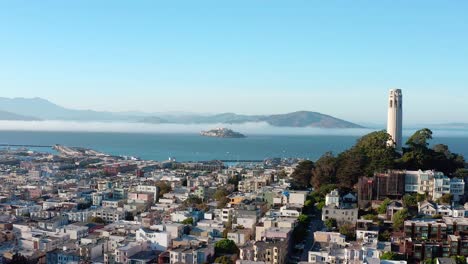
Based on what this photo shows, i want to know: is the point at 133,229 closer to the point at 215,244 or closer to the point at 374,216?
the point at 215,244

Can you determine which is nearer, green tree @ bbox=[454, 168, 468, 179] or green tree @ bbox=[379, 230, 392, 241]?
green tree @ bbox=[379, 230, 392, 241]

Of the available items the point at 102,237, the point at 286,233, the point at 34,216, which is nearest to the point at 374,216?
the point at 286,233

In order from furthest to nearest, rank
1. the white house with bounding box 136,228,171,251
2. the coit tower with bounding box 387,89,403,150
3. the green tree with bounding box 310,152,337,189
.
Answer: the coit tower with bounding box 387,89,403,150 < the green tree with bounding box 310,152,337,189 < the white house with bounding box 136,228,171,251

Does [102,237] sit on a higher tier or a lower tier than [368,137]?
lower

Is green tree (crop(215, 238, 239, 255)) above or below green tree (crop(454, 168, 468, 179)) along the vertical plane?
below

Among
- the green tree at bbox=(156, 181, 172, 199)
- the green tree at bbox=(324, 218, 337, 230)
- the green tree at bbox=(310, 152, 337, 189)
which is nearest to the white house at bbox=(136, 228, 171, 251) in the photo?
the green tree at bbox=(324, 218, 337, 230)

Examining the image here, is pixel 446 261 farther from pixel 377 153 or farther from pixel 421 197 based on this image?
pixel 377 153

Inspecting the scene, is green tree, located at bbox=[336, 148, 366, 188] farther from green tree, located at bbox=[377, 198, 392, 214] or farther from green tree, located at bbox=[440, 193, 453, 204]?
green tree, located at bbox=[440, 193, 453, 204]

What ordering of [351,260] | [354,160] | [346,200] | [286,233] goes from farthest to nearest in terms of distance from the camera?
[354,160] < [346,200] < [286,233] < [351,260]
